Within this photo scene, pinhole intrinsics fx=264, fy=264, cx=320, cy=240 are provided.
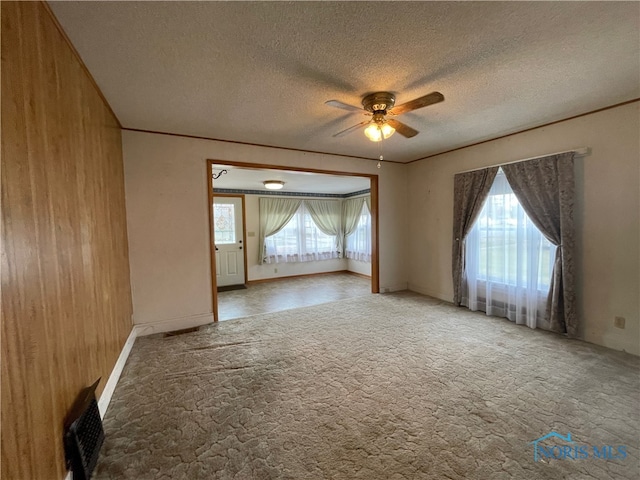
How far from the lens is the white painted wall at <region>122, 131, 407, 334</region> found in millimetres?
3018

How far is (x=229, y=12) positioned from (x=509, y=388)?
9.99 ft

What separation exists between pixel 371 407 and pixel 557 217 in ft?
9.14

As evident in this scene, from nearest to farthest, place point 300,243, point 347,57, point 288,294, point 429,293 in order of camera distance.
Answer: point 347,57 < point 429,293 < point 288,294 < point 300,243

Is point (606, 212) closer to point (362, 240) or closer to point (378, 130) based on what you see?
point (378, 130)

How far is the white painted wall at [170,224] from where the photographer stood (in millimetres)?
3018

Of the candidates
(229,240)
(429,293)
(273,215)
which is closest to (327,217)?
(273,215)

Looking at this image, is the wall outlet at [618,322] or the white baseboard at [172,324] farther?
the white baseboard at [172,324]

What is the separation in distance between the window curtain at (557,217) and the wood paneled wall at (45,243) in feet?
13.3

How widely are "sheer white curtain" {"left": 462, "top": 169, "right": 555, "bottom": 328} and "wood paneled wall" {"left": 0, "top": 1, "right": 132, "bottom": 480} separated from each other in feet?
13.4

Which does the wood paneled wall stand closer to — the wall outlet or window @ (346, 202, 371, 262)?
the wall outlet

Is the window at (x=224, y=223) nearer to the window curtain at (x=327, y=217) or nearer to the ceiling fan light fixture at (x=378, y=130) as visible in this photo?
the window curtain at (x=327, y=217)

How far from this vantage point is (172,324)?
10.5 feet

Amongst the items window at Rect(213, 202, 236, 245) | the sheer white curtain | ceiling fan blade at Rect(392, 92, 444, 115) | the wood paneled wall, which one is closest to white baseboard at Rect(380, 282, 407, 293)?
the sheer white curtain

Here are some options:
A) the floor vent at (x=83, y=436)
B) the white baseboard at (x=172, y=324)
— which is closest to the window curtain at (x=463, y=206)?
the white baseboard at (x=172, y=324)
